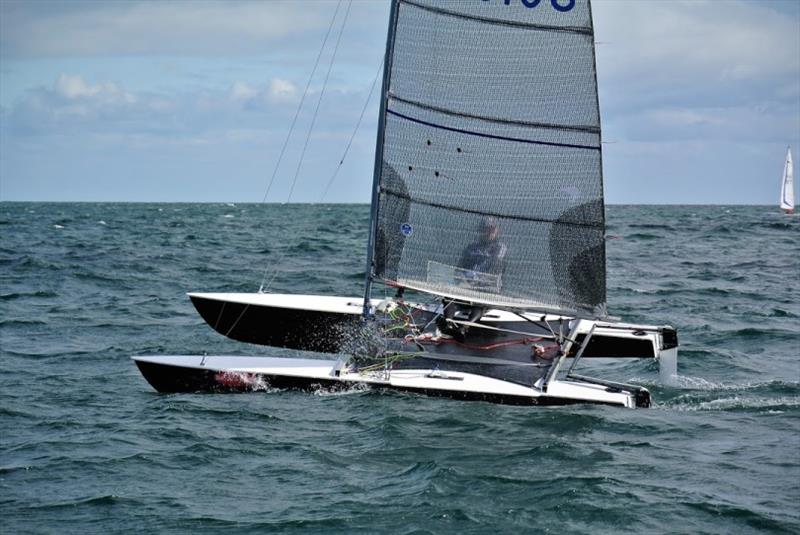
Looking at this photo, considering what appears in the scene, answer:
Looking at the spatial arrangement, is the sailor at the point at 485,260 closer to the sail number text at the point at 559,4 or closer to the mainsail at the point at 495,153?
the mainsail at the point at 495,153

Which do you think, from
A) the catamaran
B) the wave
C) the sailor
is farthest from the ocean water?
the wave

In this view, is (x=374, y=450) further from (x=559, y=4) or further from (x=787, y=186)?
(x=787, y=186)

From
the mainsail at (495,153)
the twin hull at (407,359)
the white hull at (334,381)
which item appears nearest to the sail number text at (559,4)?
the mainsail at (495,153)

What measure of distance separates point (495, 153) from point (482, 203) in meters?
0.65

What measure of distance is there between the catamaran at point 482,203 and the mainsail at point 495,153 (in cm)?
2

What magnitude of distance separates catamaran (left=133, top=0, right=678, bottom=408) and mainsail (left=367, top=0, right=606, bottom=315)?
0.02 m

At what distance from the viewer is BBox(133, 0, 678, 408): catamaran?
12.1 m

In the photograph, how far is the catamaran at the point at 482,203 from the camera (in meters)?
12.1

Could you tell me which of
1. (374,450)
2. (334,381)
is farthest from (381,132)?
(374,450)

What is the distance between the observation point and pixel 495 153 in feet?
41.2

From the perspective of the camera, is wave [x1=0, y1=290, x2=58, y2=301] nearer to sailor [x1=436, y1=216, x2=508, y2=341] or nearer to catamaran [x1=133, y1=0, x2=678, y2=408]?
catamaran [x1=133, y1=0, x2=678, y2=408]

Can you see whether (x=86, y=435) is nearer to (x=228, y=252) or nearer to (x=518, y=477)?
(x=518, y=477)

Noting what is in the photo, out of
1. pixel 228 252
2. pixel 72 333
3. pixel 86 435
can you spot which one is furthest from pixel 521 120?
pixel 228 252

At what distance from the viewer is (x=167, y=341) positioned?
55.5ft
